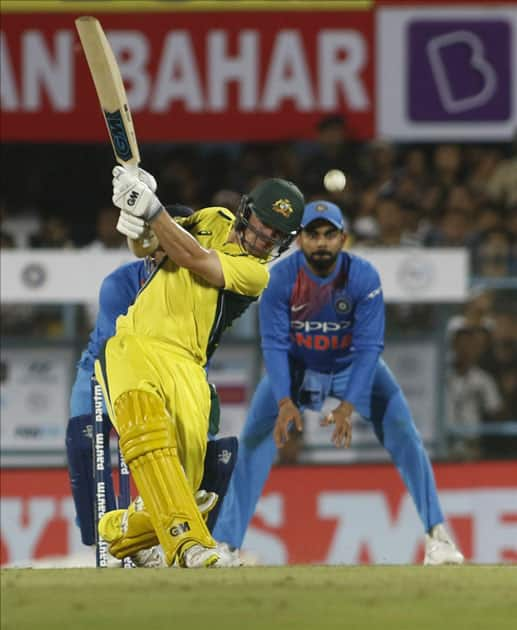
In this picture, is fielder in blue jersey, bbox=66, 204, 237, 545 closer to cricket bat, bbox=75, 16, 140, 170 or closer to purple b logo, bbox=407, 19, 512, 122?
cricket bat, bbox=75, 16, 140, 170

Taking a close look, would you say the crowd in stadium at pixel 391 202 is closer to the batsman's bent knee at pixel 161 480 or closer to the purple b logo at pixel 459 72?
the purple b logo at pixel 459 72

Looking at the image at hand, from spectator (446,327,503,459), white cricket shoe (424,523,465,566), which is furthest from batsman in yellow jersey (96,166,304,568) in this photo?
spectator (446,327,503,459)

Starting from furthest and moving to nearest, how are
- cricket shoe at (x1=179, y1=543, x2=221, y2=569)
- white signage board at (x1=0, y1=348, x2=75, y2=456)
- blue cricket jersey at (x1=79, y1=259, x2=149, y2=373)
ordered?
white signage board at (x1=0, y1=348, x2=75, y2=456), blue cricket jersey at (x1=79, y1=259, x2=149, y2=373), cricket shoe at (x1=179, y1=543, x2=221, y2=569)

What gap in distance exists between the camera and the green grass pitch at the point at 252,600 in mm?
5805

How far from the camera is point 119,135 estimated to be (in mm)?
7305

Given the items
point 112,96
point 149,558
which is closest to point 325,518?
point 149,558

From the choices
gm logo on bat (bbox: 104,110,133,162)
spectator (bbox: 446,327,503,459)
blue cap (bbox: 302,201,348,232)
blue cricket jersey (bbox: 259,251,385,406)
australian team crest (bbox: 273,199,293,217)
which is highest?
gm logo on bat (bbox: 104,110,133,162)

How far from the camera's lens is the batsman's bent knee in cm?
691

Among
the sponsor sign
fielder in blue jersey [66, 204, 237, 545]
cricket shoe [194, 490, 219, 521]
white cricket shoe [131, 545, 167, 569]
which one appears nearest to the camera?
cricket shoe [194, 490, 219, 521]

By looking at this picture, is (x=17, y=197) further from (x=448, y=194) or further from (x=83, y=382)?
(x=83, y=382)

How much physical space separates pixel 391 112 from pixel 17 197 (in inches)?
124

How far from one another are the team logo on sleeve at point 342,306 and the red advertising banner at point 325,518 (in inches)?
96.7

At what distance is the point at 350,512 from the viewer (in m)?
11.9

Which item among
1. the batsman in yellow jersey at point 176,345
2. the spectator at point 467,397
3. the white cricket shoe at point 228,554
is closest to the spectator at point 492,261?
the spectator at point 467,397
